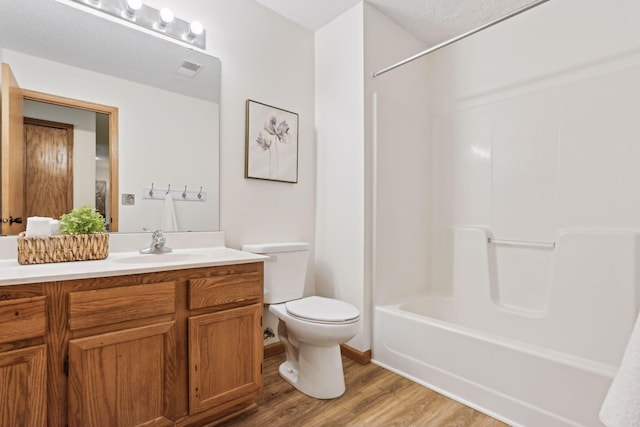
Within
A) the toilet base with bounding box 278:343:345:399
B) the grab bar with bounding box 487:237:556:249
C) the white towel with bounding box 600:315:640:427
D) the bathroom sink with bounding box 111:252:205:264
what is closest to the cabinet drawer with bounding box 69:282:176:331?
the bathroom sink with bounding box 111:252:205:264

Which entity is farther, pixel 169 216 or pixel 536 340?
pixel 536 340

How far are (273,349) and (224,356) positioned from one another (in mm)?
850

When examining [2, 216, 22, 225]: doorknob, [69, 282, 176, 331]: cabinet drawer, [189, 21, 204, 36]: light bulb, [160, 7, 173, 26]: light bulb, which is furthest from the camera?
[189, 21, 204, 36]: light bulb

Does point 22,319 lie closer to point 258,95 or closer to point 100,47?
point 100,47

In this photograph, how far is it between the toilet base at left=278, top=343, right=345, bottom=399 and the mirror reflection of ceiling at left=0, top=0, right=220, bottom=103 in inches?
65.0

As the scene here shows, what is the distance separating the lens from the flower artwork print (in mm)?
2137

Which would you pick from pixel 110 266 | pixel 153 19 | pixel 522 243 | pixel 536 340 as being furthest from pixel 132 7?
pixel 536 340

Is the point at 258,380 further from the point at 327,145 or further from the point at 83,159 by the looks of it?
the point at 327,145

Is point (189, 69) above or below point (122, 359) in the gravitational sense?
above

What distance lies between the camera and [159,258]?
162cm

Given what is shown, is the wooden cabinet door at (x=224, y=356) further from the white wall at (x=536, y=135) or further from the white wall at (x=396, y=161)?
the white wall at (x=536, y=135)

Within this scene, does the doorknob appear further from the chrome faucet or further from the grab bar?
the grab bar

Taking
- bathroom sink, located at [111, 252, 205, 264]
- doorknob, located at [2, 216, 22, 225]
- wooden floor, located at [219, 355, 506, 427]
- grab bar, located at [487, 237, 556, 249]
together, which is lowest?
wooden floor, located at [219, 355, 506, 427]

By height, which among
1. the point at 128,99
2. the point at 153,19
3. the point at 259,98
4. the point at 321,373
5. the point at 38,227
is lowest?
the point at 321,373
